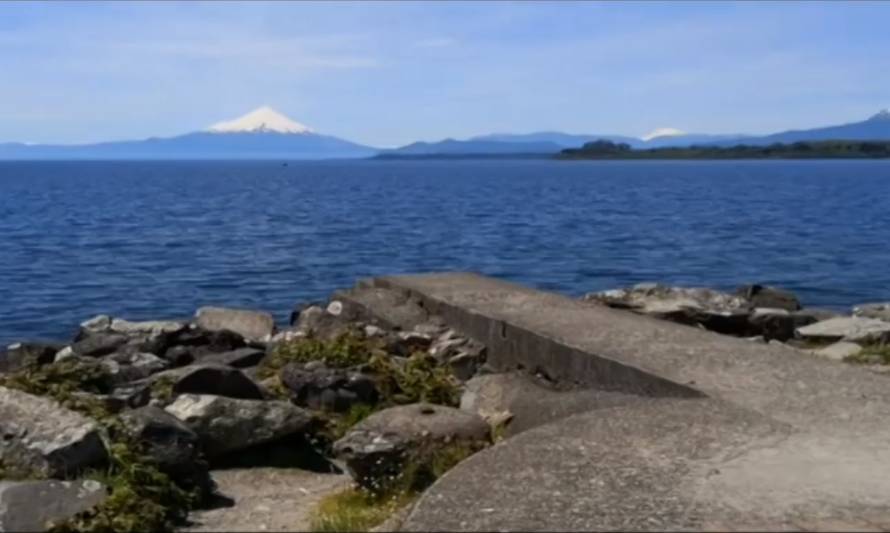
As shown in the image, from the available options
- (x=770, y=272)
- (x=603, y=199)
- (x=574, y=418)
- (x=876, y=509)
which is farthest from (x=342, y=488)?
(x=603, y=199)

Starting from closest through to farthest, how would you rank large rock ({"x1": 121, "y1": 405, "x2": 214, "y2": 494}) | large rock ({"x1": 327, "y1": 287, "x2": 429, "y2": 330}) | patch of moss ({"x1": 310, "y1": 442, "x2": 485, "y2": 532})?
1. patch of moss ({"x1": 310, "y1": 442, "x2": 485, "y2": 532})
2. large rock ({"x1": 121, "y1": 405, "x2": 214, "y2": 494})
3. large rock ({"x1": 327, "y1": 287, "x2": 429, "y2": 330})

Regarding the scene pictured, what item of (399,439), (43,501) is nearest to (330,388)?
(399,439)

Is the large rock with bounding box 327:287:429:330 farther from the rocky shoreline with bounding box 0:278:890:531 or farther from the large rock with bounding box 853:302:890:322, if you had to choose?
the large rock with bounding box 853:302:890:322

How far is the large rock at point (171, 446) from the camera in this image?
310 inches

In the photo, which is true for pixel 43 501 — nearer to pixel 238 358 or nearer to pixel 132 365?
pixel 132 365

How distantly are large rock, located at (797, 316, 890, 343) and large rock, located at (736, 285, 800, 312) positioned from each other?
2.88 m

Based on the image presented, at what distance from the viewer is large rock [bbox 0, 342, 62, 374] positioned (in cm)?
1357

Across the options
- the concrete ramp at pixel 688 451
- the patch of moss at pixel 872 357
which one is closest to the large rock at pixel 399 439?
the concrete ramp at pixel 688 451

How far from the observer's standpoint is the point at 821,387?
9188 millimetres

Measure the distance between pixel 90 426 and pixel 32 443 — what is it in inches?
13.6

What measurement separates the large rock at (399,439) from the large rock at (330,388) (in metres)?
1.64

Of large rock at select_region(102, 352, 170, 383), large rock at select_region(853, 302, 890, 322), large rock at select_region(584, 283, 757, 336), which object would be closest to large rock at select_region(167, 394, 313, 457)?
large rock at select_region(102, 352, 170, 383)

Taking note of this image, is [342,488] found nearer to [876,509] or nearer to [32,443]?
[32,443]

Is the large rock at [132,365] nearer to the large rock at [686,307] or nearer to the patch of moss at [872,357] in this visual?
the large rock at [686,307]
